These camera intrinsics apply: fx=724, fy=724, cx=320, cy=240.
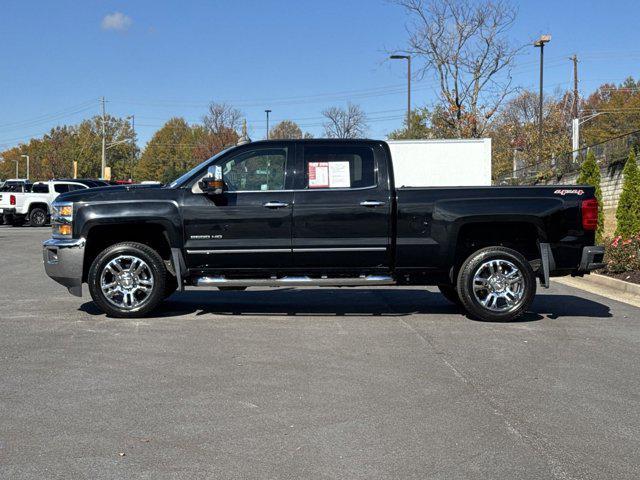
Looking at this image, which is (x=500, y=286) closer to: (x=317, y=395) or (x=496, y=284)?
(x=496, y=284)

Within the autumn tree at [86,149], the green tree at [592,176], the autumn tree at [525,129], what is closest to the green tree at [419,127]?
the autumn tree at [525,129]

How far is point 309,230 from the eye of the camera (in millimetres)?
8414

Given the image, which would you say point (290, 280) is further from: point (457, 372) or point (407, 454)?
point (407, 454)

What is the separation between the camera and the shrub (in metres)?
12.3

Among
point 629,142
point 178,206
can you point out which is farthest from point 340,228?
point 629,142

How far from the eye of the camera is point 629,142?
91.8 ft

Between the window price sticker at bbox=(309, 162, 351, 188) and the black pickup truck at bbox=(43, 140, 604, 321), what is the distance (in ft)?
0.04

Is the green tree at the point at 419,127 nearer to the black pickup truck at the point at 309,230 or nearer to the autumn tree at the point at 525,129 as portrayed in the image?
the autumn tree at the point at 525,129

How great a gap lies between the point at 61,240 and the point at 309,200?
117 inches

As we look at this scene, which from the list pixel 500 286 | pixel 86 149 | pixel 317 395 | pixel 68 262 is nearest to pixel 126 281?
pixel 68 262

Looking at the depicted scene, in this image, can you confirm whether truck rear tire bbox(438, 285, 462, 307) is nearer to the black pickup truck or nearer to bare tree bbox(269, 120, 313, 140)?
the black pickup truck

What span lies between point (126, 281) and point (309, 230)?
2249 millimetres

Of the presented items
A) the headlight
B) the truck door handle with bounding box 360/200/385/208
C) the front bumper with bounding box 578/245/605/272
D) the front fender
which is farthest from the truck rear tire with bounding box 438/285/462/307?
the headlight

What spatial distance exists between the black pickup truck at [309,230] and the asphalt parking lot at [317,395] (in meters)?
0.51
